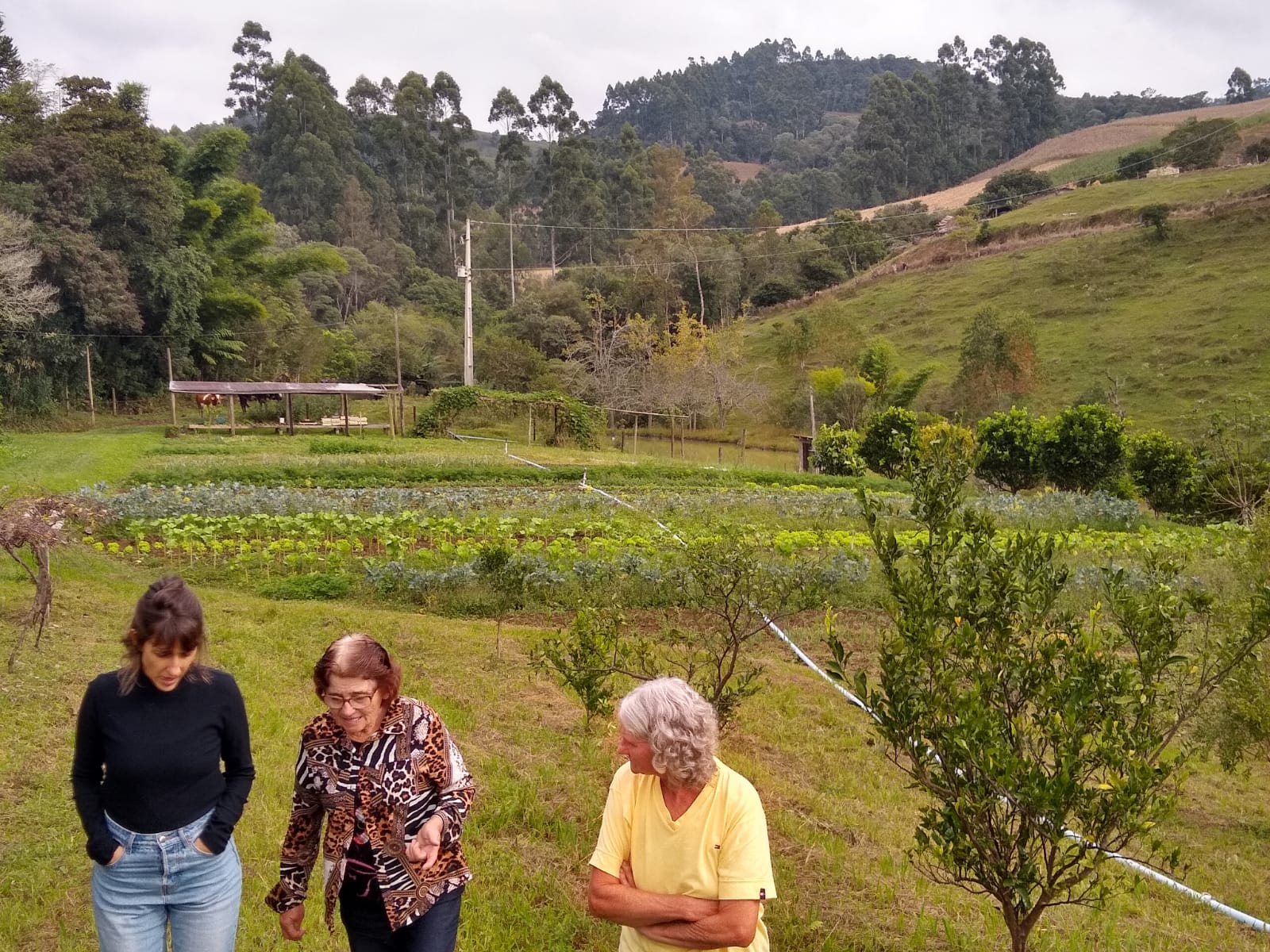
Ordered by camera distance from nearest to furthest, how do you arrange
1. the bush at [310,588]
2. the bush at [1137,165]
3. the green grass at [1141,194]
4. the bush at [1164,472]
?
the bush at [310,588] → the bush at [1164,472] → the green grass at [1141,194] → the bush at [1137,165]

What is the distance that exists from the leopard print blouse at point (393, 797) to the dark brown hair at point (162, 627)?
0.44 metres

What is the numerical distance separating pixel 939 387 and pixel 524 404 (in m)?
17.3

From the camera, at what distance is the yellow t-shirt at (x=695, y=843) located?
2.55 metres

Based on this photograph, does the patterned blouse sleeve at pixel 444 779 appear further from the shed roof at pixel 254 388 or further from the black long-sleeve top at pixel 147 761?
the shed roof at pixel 254 388

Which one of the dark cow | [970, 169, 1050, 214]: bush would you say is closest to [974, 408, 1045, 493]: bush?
the dark cow

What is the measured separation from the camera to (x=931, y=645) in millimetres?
3213

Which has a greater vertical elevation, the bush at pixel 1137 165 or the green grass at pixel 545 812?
the bush at pixel 1137 165

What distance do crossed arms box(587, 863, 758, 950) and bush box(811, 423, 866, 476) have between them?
2395cm

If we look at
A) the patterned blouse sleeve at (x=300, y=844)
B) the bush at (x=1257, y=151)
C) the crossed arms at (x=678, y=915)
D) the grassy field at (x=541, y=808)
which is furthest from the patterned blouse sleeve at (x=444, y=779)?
the bush at (x=1257, y=151)

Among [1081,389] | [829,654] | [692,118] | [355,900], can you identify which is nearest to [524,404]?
[1081,389]

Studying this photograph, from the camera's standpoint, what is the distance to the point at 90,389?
31531mm

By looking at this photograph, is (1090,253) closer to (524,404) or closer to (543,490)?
(524,404)

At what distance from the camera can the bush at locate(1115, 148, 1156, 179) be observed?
64000mm

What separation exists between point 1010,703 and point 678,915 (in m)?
1.66
